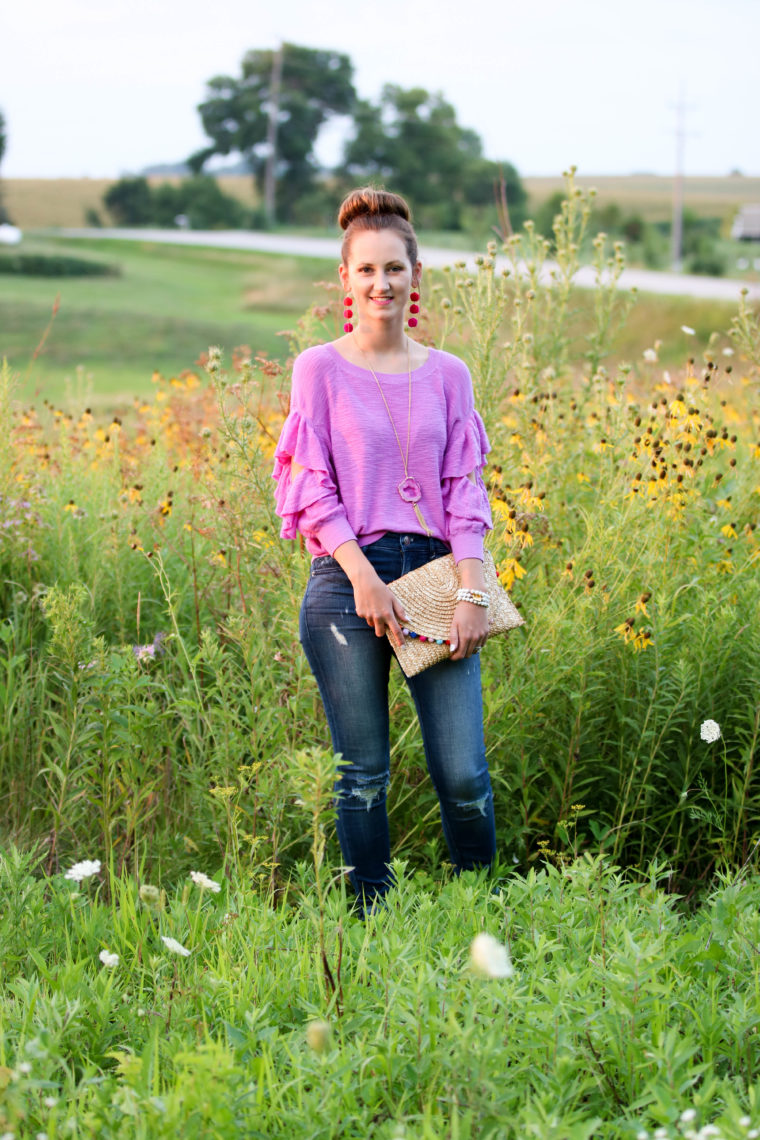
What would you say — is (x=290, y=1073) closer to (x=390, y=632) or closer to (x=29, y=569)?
(x=390, y=632)

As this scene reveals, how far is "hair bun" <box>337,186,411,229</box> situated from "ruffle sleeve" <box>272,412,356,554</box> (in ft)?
1.84

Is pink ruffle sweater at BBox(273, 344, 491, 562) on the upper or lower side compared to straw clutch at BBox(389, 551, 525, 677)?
upper

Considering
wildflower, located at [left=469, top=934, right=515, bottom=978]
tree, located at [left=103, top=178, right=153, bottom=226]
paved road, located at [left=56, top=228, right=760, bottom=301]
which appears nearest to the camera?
wildflower, located at [left=469, top=934, right=515, bottom=978]

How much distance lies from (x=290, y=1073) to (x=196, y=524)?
8.23 feet

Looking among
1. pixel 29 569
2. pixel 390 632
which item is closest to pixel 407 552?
pixel 390 632

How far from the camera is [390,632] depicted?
104 inches

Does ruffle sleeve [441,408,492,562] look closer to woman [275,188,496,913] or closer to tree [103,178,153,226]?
woman [275,188,496,913]

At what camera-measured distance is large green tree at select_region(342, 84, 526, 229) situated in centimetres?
5100

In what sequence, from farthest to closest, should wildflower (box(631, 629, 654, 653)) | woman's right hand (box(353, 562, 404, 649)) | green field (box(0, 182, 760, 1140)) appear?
wildflower (box(631, 629, 654, 653))
woman's right hand (box(353, 562, 404, 649))
green field (box(0, 182, 760, 1140))

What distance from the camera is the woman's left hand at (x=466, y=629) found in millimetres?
2674

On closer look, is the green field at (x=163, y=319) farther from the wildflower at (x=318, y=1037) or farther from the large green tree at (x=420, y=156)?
the large green tree at (x=420, y=156)

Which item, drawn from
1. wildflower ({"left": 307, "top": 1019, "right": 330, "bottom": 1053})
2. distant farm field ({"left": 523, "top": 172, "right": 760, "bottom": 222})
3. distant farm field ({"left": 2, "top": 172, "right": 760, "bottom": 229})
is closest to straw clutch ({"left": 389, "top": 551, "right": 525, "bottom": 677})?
wildflower ({"left": 307, "top": 1019, "right": 330, "bottom": 1053})

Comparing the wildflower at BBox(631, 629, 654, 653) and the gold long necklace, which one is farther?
the wildflower at BBox(631, 629, 654, 653)

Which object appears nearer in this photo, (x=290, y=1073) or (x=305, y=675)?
(x=290, y=1073)
